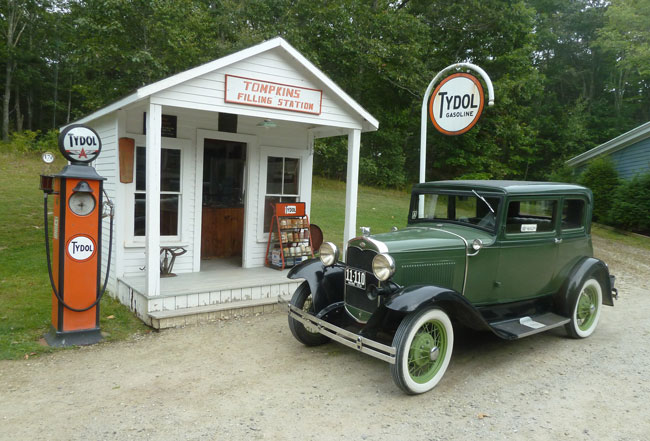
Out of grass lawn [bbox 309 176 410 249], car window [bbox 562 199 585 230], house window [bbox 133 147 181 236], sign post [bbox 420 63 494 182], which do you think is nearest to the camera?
car window [bbox 562 199 585 230]

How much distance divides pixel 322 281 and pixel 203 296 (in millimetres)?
1809

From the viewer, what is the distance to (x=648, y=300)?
7.17 m

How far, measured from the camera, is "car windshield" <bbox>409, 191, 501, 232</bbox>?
462cm

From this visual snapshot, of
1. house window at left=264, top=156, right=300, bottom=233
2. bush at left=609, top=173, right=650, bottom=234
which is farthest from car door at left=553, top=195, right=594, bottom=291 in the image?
bush at left=609, top=173, right=650, bottom=234

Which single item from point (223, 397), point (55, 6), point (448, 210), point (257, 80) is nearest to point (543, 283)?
point (448, 210)

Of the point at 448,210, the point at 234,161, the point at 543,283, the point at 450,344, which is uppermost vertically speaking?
the point at 234,161

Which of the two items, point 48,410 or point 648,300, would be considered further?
point 648,300

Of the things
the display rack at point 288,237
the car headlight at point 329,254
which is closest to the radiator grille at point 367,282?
the car headlight at point 329,254

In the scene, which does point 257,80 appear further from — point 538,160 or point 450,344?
point 538,160

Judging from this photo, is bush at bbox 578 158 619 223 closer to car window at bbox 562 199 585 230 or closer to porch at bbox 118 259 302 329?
car window at bbox 562 199 585 230

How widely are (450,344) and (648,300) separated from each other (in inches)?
204

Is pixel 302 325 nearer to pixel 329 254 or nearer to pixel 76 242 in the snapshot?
pixel 329 254

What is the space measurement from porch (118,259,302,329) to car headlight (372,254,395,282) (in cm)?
149

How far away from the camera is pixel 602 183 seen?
16.3 m
